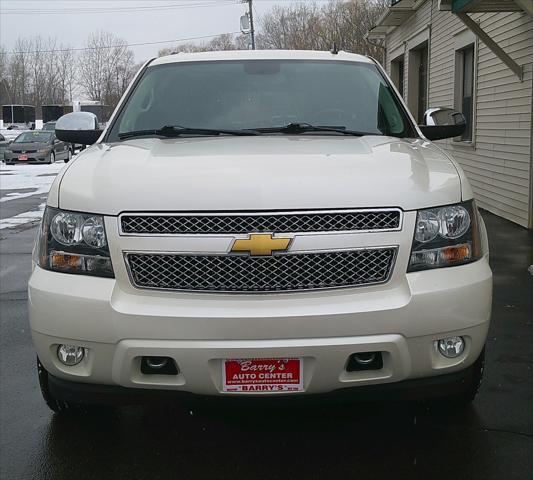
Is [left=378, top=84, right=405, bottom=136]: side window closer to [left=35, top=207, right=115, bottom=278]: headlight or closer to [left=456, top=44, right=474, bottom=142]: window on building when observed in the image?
[left=35, top=207, right=115, bottom=278]: headlight

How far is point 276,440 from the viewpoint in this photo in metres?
3.30

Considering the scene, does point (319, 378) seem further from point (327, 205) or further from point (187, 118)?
point (187, 118)

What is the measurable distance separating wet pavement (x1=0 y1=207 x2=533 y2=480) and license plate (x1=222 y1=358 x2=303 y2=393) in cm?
27

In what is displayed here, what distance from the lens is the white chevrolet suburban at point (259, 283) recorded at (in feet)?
8.68

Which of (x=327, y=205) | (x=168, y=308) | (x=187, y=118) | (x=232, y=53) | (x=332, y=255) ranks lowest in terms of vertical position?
(x=168, y=308)

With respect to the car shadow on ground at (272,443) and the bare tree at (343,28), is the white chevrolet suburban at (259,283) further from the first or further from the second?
the bare tree at (343,28)

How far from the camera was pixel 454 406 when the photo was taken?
3.51 meters

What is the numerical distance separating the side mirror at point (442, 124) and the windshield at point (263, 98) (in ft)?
1.00

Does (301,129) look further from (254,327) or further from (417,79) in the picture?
(417,79)

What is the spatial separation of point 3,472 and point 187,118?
83.7 inches

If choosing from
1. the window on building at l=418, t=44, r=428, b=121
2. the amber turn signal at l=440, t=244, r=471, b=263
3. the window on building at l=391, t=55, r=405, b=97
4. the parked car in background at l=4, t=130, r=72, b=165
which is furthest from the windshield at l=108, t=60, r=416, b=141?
the parked car in background at l=4, t=130, r=72, b=165

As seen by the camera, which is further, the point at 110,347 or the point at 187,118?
the point at 187,118

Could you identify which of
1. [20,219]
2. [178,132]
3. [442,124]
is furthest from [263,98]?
[20,219]

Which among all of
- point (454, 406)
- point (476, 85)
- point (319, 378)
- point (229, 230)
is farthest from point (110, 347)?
point (476, 85)
